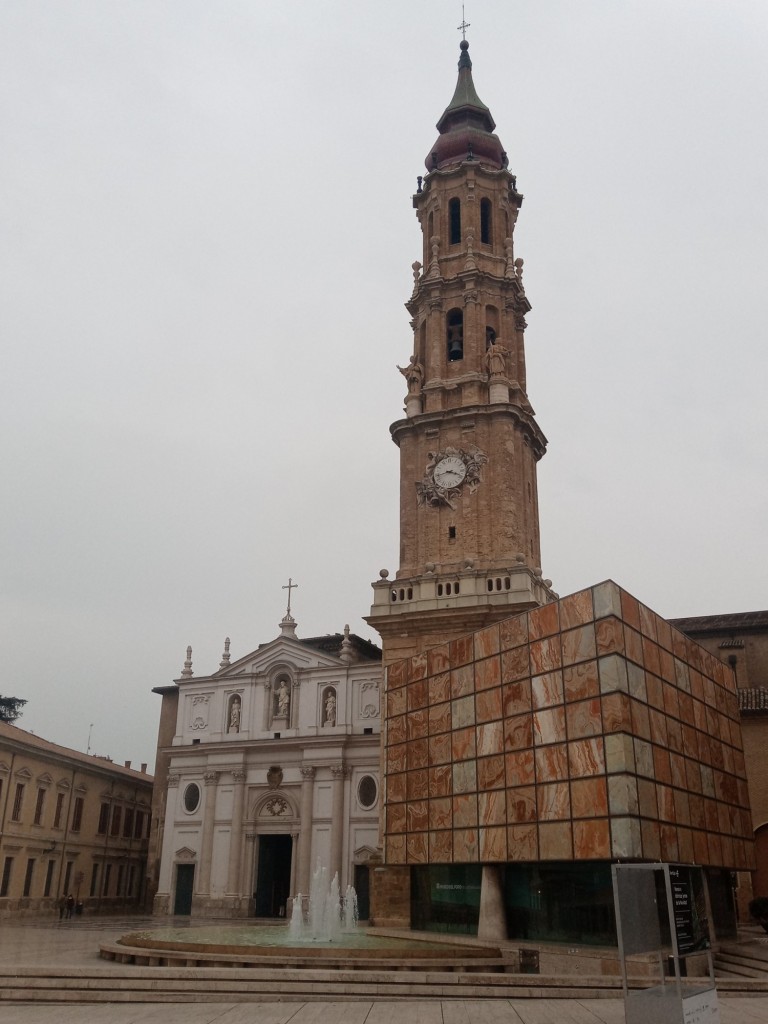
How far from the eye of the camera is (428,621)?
35875 millimetres

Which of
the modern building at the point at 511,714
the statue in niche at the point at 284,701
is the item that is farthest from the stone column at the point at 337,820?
the modern building at the point at 511,714

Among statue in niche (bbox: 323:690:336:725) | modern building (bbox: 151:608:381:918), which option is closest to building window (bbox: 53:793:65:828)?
modern building (bbox: 151:608:381:918)

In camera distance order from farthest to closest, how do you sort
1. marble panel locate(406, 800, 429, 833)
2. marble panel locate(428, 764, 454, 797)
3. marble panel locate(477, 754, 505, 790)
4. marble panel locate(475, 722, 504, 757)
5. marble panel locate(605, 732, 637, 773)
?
1. marble panel locate(406, 800, 429, 833)
2. marble panel locate(428, 764, 454, 797)
3. marble panel locate(475, 722, 504, 757)
4. marble panel locate(477, 754, 505, 790)
5. marble panel locate(605, 732, 637, 773)

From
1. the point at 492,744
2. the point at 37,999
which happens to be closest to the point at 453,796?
the point at 492,744

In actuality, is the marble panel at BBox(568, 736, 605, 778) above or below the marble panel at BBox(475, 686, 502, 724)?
below

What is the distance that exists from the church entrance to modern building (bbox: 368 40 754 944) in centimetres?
1686

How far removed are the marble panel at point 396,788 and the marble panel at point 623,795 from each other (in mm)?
9469

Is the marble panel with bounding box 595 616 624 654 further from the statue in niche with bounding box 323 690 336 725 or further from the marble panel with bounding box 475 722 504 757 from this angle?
the statue in niche with bounding box 323 690 336 725

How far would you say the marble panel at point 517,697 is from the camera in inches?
929

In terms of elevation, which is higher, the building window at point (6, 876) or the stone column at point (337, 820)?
the stone column at point (337, 820)

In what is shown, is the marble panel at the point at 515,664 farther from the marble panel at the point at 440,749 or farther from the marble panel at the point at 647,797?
the marble panel at the point at 647,797

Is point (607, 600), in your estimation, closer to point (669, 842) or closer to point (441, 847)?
point (669, 842)

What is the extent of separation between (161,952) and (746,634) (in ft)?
111

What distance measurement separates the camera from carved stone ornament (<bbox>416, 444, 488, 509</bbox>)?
38656 millimetres
